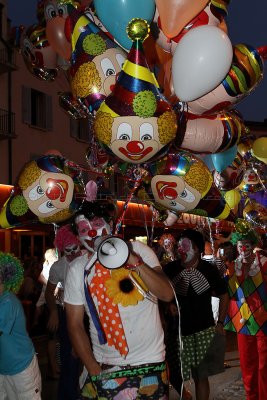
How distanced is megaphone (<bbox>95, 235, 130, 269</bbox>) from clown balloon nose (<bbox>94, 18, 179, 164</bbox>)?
0.85m

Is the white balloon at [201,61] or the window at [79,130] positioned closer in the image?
the white balloon at [201,61]

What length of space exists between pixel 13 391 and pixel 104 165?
6.86 ft

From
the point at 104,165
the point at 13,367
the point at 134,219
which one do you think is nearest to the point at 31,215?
the point at 104,165

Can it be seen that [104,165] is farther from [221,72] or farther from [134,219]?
[134,219]

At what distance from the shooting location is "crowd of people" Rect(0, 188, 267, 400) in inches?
125

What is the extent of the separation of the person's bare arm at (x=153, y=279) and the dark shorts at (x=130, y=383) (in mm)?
385

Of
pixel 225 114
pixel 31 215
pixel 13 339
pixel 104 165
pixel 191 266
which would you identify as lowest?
pixel 13 339

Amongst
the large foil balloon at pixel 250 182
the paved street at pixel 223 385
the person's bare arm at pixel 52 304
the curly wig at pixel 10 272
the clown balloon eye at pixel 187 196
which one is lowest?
the paved street at pixel 223 385

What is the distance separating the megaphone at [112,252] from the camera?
9.75 ft

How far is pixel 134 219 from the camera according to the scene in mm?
16281

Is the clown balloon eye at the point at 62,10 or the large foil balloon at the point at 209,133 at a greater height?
the clown balloon eye at the point at 62,10

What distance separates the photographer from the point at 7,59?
1731cm

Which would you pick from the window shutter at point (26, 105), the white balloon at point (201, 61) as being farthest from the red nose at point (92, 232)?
the window shutter at point (26, 105)

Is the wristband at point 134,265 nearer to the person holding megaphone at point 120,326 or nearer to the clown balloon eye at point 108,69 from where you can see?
the person holding megaphone at point 120,326
